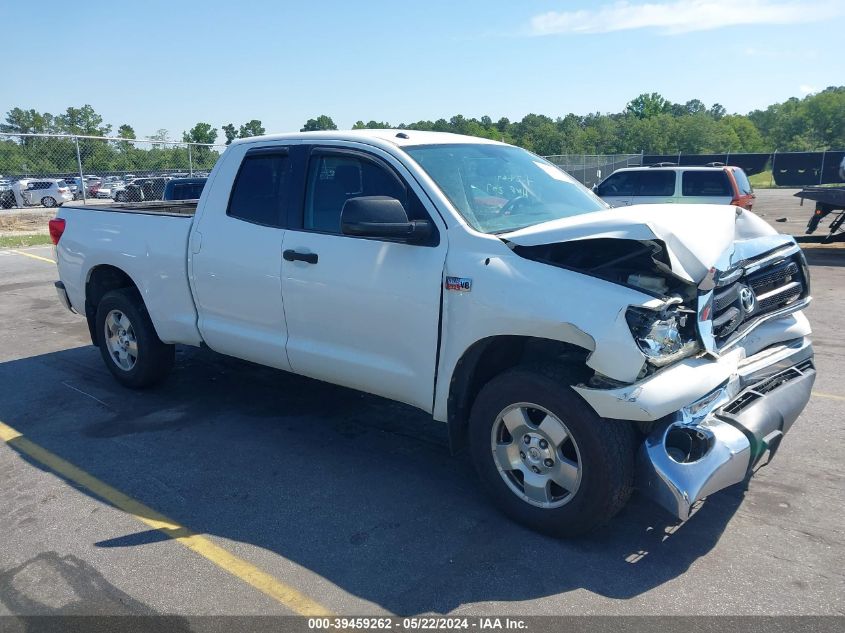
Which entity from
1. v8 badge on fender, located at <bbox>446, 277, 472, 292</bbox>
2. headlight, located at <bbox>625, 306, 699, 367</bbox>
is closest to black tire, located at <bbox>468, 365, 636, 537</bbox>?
headlight, located at <bbox>625, 306, 699, 367</bbox>

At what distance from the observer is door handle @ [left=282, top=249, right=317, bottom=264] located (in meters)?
4.41

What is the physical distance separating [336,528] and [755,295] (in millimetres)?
2661

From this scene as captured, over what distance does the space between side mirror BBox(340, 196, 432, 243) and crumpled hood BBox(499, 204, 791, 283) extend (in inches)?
19.4

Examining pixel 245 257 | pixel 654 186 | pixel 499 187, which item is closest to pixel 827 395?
pixel 499 187

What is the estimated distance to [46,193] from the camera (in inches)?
1194

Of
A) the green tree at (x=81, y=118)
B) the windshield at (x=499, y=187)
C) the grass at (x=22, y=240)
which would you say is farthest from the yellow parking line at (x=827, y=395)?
the green tree at (x=81, y=118)

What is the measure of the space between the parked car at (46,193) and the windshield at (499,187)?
28140 millimetres

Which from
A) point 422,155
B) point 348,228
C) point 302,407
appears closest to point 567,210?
point 422,155

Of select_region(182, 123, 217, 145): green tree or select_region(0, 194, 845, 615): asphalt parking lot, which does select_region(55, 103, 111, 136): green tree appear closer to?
select_region(182, 123, 217, 145): green tree

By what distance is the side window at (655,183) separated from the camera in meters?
15.6

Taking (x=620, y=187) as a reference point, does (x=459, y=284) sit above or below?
above

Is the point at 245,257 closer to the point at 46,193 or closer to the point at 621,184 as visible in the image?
the point at 621,184

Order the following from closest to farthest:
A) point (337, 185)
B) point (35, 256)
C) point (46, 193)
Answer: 1. point (337, 185)
2. point (35, 256)
3. point (46, 193)

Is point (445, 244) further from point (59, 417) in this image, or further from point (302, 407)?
point (59, 417)
